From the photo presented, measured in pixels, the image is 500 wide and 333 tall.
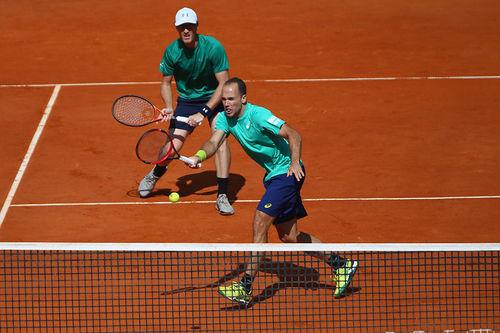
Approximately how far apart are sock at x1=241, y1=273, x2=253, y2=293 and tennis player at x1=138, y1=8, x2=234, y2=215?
2652 mm

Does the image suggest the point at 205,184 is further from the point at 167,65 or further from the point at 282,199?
the point at 282,199

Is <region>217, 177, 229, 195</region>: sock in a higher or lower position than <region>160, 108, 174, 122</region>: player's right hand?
lower

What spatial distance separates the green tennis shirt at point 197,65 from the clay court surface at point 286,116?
139cm

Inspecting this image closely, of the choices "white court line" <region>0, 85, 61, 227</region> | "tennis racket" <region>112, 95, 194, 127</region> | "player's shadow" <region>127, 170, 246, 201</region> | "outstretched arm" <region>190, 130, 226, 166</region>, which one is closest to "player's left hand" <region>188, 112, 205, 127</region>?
"tennis racket" <region>112, 95, 194, 127</region>

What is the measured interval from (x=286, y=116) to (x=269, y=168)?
17.9ft

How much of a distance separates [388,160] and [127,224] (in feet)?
12.7

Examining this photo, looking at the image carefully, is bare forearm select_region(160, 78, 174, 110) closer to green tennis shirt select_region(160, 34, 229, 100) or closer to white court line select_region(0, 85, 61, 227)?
green tennis shirt select_region(160, 34, 229, 100)

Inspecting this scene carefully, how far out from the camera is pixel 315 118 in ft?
52.2

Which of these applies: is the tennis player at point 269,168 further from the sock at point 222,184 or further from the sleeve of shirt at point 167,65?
the sleeve of shirt at point 167,65

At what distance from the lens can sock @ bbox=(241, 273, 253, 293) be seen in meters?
10.1

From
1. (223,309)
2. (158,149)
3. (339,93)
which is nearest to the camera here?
(223,309)

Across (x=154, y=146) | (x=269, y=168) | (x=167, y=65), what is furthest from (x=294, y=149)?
(x=167, y=65)

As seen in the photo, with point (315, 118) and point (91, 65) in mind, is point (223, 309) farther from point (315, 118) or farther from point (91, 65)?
point (91, 65)

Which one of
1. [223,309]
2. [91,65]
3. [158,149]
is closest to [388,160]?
[158,149]
